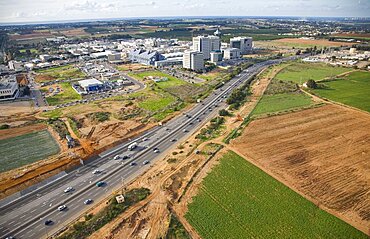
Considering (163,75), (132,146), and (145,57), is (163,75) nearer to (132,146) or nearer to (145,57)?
(145,57)

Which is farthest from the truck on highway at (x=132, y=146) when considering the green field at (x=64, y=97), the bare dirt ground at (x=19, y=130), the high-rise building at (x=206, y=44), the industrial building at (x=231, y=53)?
the industrial building at (x=231, y=53)

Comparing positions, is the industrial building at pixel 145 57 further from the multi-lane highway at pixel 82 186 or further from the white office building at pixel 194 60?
the multi-lane highway at pixel 82 186

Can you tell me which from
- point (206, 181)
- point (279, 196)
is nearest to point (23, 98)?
point (206, 181)

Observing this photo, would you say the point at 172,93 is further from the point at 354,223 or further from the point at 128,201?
the point at 354,223

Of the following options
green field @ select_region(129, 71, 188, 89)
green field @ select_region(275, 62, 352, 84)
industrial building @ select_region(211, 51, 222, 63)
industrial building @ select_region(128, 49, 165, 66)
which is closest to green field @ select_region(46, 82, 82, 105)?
green field @ select_region(129, 71, 188, 89)

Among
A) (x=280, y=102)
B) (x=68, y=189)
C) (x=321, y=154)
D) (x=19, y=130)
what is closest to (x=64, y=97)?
(x=19, y=130)
